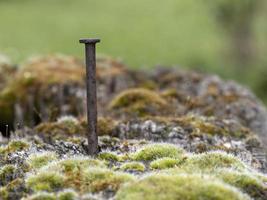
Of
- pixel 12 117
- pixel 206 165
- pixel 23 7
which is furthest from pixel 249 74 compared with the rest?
pixel 206 165

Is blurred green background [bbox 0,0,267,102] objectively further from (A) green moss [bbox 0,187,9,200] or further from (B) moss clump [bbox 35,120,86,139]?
(A) green moss [bbox 0,187,9,200]

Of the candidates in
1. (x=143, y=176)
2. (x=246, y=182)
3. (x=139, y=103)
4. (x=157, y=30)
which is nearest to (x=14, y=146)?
(x=143, y=176)

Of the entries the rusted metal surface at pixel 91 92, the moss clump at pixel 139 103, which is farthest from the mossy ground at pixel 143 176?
the moss clump at pixel 139 103

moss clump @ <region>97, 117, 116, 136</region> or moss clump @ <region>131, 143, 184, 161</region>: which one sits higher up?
moss clump @ <region>131, 143, 184, 161</region>

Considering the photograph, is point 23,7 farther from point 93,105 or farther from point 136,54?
point 93,105

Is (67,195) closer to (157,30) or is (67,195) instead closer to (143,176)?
→ (143,176)

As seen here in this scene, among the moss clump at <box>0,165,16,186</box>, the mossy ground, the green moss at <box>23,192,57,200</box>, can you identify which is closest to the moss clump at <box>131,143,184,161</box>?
the mossy ground
